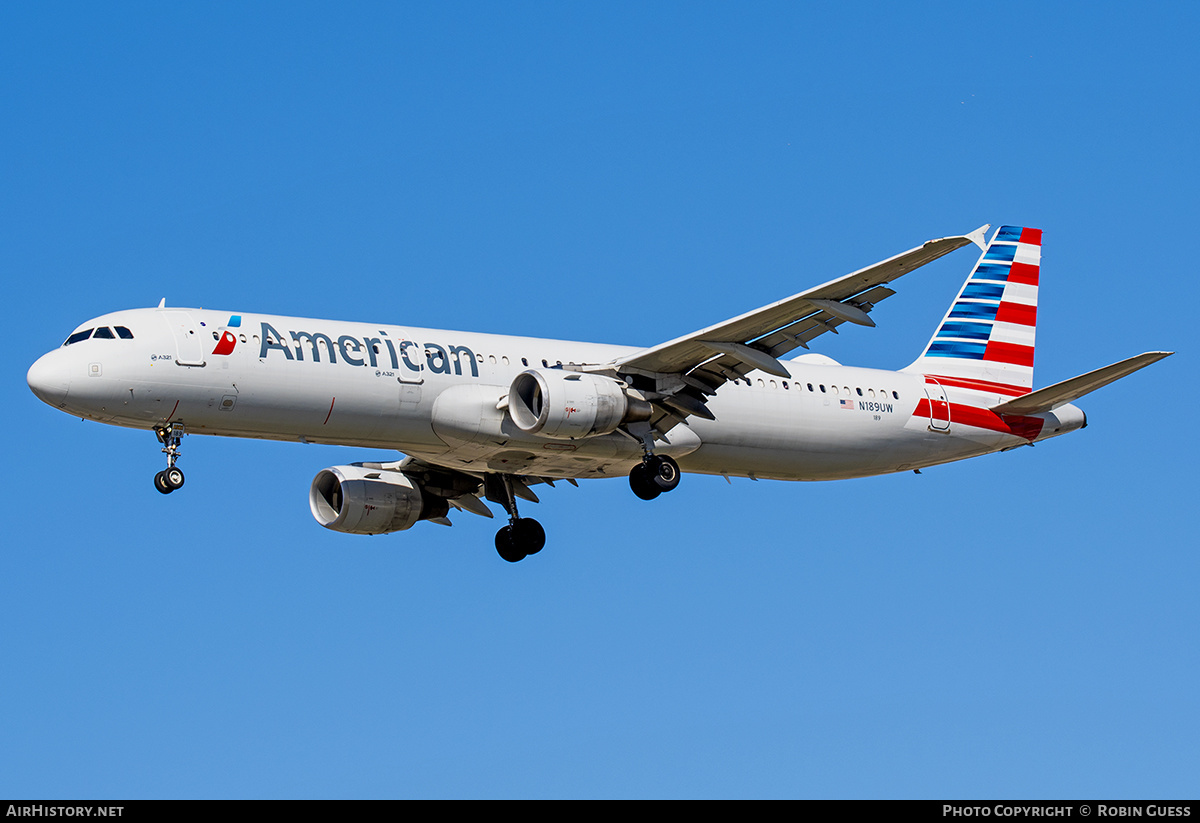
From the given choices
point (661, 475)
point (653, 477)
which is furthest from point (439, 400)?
point (661, 475)

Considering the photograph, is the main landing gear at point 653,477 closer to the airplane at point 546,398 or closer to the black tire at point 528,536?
the airplane at point 546,398

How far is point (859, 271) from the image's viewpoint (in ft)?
107

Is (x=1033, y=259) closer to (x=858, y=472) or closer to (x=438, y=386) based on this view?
(x=858, y=472)

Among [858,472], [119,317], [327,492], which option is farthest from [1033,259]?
[119,317]

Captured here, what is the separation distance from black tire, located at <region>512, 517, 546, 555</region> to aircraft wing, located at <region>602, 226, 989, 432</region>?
19.7ft

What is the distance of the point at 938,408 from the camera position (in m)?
42.1

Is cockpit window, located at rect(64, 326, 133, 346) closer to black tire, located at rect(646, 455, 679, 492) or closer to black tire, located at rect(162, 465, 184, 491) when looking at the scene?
black tire, located at rect(162, 465, 184, 491)

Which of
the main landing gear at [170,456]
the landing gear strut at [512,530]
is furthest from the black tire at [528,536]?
the main landing gear at [170,456]

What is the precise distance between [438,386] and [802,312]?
8.27 meters

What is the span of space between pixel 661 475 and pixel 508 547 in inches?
251

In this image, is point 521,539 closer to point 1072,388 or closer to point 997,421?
point 997,421

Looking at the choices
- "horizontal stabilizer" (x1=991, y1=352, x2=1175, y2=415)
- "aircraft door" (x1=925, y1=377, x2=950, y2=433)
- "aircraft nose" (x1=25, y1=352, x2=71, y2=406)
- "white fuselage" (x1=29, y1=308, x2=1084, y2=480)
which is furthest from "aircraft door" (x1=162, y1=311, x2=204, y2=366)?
"horizontal stabilizer" (x1=991, y1=352, x2=1175, y2=415)
